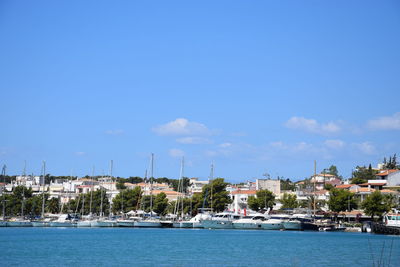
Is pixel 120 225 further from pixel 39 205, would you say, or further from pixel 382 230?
pixel 382 230

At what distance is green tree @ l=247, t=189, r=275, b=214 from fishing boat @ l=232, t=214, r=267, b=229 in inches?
560

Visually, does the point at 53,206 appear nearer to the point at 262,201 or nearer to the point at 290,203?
the point at 262,201

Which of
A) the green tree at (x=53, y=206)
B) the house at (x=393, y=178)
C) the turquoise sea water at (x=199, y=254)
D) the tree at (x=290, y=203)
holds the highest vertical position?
the house at (x=393, y=178)

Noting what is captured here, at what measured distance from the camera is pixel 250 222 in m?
108

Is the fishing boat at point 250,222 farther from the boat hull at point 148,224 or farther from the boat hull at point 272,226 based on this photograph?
the boat hull at point 148,224

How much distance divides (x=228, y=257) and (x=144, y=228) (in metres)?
63.7

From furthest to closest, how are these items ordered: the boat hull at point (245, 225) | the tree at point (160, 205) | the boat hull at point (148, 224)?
the tree at point (160, 205)
the boat hull at point (148, 224)
the boat hull at point (245, 225)

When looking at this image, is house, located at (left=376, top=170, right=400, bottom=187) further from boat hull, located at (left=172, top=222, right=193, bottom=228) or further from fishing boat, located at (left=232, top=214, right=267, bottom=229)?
boat hull, located at (left=172, top=222, right=193, bottom=228)

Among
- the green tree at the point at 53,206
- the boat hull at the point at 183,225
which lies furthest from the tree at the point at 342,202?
the green tree at the point at 53,206

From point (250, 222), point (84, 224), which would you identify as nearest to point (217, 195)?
point (250, 222)

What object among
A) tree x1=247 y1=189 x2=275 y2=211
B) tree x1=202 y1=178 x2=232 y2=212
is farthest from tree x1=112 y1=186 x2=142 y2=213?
tree x1=247 y1=189 x2=275 y2=211

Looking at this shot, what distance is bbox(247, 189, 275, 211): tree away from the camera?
124m

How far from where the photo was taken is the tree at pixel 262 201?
12412 centimetres

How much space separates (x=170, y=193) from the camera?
534 ft
